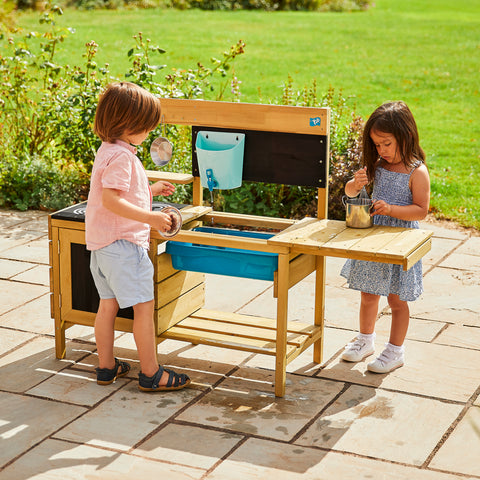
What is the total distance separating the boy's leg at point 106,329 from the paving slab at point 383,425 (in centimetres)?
98

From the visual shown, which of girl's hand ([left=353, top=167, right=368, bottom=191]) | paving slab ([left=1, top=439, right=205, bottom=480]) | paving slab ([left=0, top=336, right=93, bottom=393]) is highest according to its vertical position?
girl's hand ([left=353, top=167, right=368, bottom=191])

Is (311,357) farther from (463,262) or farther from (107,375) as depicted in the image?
(463,262)

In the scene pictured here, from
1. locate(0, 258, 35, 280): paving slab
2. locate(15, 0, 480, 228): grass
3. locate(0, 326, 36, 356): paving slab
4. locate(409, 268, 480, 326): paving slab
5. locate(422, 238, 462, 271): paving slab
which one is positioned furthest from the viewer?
locate(15, 0, 480, 228): grass

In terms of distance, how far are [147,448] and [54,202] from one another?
3954 mm

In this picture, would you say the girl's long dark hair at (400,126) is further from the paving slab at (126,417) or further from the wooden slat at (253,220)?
the paving slab at (126,417)

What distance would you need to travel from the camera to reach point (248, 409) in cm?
337

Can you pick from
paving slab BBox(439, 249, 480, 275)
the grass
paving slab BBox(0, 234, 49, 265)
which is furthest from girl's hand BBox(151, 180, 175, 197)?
the grass

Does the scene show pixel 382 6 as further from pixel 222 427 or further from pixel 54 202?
pixel 222 427

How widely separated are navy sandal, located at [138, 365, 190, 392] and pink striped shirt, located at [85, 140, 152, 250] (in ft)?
1.94

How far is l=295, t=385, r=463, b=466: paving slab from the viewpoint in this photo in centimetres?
304

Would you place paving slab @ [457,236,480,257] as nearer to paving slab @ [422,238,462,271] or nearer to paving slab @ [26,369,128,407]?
paving slab @ [422,238,462,271]

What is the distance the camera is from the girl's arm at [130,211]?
3207 mm

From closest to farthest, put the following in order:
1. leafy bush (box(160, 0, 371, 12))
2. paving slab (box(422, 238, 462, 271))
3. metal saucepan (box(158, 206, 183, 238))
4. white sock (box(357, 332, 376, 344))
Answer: metal saucepan (box(158, 206, 183, 238)), white sock (box(357, 332, 376, 344)), paving slab (box(422, 238, 462, 271)), leafy bush (box(160, 0, 371, 12))

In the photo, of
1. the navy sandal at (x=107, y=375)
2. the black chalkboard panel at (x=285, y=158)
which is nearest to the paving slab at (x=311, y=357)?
the navy sandal at (x=107, y=375)
